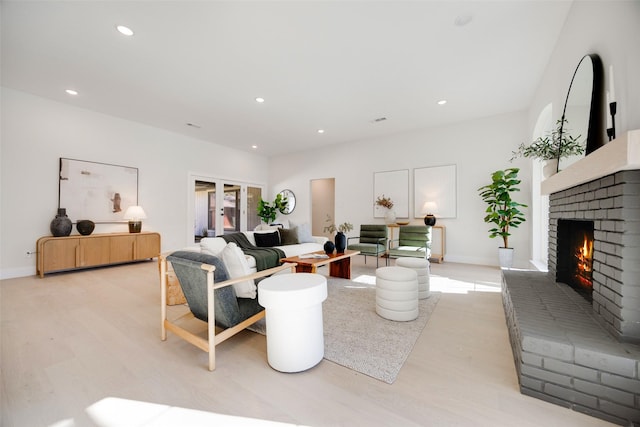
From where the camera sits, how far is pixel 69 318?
2527 mm

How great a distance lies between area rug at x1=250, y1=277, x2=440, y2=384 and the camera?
1.74 metres

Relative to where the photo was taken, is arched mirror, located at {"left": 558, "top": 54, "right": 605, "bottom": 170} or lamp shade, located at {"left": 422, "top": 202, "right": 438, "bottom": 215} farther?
lamp shade, located at {"left": 422, "top": 202, "right": 438, "bottom": 215}

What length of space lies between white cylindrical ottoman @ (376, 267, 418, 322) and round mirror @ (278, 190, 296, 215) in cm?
573

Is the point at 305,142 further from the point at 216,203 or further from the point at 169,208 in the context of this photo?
the point at 169,208

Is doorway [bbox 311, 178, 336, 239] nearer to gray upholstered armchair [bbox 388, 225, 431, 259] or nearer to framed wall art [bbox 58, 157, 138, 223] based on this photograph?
gray upholstered armchair [bbox 388, 225, 431, 259]

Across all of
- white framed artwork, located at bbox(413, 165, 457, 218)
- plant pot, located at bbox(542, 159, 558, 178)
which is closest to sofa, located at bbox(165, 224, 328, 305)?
white framed artwork, located at bbox(413, 165, 457, 218)

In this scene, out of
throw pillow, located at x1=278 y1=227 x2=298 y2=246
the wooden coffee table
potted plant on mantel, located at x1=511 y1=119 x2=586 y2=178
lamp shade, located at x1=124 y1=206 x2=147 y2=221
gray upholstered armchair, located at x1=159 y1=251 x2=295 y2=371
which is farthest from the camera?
lamp shade, located at x1=124 y1=206 x2=147 y2=221

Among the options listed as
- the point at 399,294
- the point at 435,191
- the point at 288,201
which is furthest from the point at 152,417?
the point at 288,201

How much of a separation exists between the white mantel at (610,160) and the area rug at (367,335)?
168 centimetres

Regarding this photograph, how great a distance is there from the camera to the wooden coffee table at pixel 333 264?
3.17 m

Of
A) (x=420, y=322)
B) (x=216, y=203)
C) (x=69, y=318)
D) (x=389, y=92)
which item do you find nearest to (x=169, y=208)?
(x=216, y=203)

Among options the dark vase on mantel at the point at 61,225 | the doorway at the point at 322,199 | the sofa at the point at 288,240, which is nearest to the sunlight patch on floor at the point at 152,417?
the sofa at the point at 288,240

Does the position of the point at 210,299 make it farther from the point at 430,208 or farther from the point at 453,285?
the point at 430,208

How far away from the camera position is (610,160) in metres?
1.30
